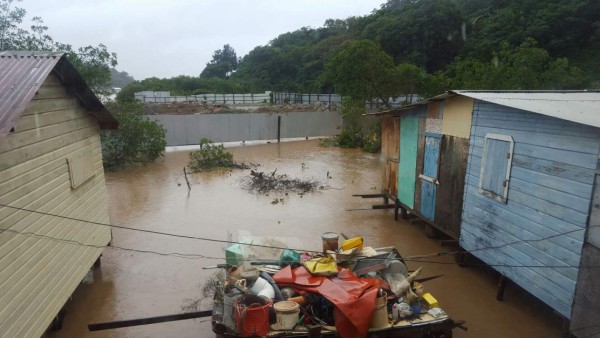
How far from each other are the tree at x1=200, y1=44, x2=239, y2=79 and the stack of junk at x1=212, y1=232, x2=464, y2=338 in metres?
83.9

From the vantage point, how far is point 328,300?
19.0ft

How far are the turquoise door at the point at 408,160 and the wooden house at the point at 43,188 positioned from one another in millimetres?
8160

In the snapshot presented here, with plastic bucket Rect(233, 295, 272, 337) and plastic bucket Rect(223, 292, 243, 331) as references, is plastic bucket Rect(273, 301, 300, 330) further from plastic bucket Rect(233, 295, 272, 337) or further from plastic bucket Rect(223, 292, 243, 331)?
plastic bucket Rect(223, 292, 243, 331)

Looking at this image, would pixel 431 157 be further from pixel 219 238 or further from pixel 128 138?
pixel 128 138

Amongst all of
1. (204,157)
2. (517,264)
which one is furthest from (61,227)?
(204,157)

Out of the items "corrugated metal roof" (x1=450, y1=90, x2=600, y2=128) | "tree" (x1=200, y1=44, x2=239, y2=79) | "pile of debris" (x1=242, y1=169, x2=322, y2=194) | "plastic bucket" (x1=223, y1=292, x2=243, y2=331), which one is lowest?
"pile of debris" (x1=242, y1=169, x2=322, y2=194)

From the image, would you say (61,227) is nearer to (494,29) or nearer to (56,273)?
(56,273)

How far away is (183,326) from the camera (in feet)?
23.2

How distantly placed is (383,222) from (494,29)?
37.1m

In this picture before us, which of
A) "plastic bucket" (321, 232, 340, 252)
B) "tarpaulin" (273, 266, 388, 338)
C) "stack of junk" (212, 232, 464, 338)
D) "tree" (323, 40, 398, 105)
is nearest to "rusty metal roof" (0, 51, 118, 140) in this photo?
"stack of junk" (212, 232, 464, 338)

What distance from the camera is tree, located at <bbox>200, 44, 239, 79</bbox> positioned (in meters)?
87.8

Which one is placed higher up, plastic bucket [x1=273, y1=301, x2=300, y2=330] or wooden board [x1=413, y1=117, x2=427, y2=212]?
wooden board [x1=413, y1=117, x2=427, y2=212]

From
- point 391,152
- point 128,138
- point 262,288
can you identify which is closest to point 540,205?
point 262,288

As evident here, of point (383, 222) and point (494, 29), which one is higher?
point (494, 29)
